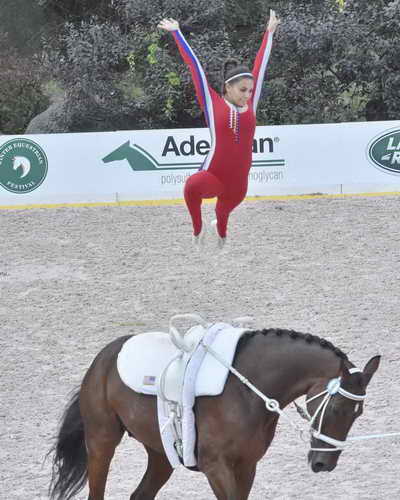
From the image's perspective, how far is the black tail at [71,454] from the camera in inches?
247

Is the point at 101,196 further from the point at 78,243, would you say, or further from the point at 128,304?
the point at 128,304

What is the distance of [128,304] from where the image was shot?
1144 cm

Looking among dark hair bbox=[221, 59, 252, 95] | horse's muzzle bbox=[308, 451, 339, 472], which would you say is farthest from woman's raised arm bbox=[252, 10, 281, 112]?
horse's muzzle bbox=[308, 451, 339, 472]

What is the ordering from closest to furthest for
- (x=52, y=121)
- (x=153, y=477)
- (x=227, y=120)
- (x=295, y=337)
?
(x=295, y=337)
(x=227, y=120)
(x=153, y=477)
(x=52, y=121)

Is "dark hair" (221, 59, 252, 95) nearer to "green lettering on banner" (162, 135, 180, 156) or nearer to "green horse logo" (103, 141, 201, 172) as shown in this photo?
"green lettering on banner" (162, 135, 180, 156)

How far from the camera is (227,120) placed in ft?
18.2

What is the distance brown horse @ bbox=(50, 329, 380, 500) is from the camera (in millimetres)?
5055

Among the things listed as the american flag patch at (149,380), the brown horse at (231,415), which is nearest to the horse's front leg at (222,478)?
the brown horse at (231,415)

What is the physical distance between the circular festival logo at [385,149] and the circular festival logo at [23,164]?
5.43 meters

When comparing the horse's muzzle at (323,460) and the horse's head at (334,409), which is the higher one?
the horse's head at (334,409)

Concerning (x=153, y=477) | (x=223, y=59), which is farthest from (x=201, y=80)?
(x=223, y=59)

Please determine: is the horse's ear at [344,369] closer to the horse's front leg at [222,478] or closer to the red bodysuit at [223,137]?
the horse's front leg at [222,478]

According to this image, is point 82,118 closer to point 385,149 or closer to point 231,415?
point 385,149

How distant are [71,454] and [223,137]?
A: 2.49m
